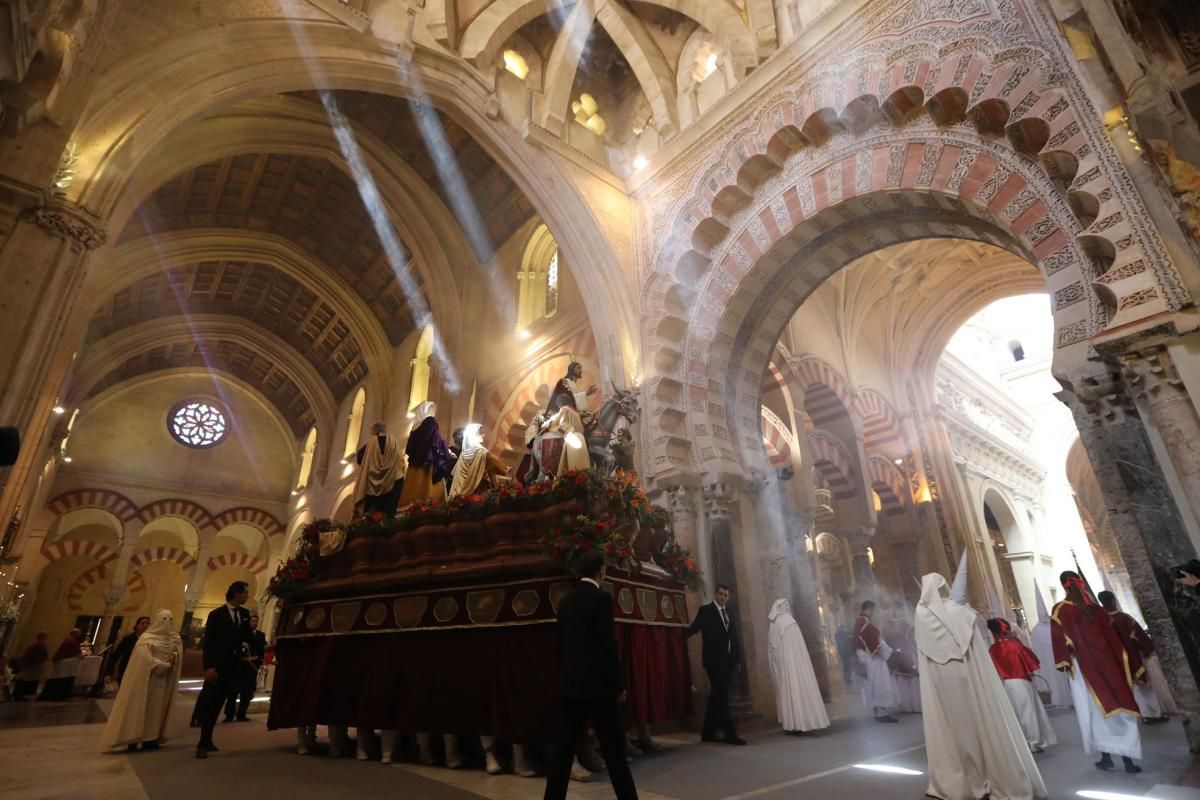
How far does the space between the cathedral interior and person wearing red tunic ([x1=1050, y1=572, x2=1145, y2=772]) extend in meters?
0.26

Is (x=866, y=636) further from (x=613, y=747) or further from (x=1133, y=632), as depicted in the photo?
(x=613, y=747)

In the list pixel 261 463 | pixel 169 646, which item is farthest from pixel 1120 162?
pixel 261 463

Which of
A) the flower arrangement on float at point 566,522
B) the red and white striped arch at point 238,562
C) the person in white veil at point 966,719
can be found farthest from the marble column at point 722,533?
the red and white striped arch at point 238,562

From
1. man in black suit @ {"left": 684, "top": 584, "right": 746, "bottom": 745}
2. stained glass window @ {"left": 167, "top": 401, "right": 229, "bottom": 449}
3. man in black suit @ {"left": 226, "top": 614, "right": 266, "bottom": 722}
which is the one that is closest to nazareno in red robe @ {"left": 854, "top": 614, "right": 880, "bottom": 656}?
man in black suit @ {"left": 684, "top": 584, "right": 746, "bottom": 745}

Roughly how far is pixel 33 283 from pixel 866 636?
814 cm

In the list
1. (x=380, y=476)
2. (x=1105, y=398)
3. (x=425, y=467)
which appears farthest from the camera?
(x=380, y=476)

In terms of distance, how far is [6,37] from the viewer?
2.72m

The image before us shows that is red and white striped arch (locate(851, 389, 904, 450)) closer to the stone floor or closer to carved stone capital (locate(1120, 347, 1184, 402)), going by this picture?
the stone floor

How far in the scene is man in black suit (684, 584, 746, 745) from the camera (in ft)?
15.6

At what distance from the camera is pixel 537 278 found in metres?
10.8

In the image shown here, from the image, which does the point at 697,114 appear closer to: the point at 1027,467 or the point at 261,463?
the point at 1027,467

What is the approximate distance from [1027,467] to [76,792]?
1956cm

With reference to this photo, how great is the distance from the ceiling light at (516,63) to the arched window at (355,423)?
8.33 meters

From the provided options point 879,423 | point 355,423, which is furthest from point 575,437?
point 355,423
